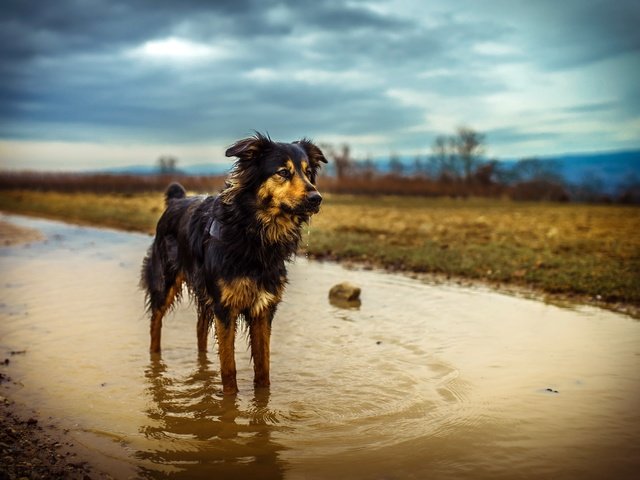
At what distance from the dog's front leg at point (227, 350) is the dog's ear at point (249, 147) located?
1699 mm

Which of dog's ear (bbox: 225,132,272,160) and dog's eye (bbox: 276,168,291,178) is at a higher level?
dog's ear (bbox: 225,132,272,160)

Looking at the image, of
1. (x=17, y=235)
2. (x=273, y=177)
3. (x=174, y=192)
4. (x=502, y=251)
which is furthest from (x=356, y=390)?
(x=17, y=235)

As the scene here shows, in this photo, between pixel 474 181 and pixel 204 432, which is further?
pixel 474 181

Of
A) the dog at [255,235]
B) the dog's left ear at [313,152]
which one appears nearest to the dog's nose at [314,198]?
the dog at [255,235]

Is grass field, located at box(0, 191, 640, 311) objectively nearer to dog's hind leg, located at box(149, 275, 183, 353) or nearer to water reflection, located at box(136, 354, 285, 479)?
dog's hind leg, located at box(149, 275, 183, 353)

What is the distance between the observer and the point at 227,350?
598 cm

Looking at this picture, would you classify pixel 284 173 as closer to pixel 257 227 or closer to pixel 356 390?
pixel 257 227

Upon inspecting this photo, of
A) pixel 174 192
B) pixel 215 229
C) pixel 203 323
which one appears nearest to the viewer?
pixel 215 229

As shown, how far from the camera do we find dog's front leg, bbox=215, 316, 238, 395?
588 cm

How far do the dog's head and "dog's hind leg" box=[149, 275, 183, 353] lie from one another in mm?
2197

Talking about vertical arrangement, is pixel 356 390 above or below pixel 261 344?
below

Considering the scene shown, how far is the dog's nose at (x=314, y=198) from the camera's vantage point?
5.37m

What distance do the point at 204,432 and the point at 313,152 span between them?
10.3ft

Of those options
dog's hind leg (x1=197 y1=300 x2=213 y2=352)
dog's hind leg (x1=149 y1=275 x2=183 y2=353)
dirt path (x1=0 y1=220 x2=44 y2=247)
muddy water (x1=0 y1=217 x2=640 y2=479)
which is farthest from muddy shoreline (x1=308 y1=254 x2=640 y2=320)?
dirt path (x1=0 y1=220 x2=44 y2=247)
